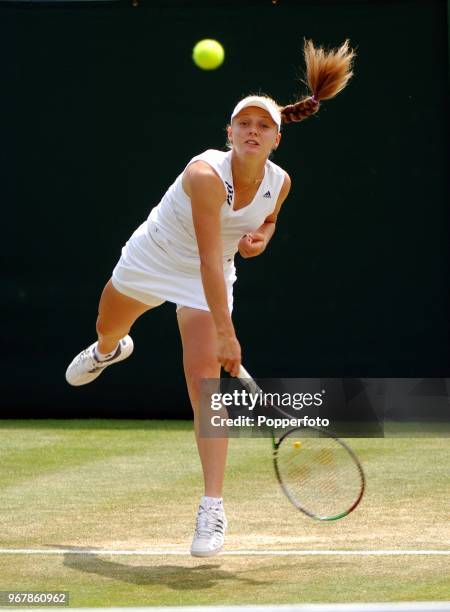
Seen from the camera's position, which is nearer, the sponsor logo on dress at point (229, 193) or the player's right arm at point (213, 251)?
the player's right arm at point (213, 251)

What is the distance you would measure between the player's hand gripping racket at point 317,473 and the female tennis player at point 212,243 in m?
0.23

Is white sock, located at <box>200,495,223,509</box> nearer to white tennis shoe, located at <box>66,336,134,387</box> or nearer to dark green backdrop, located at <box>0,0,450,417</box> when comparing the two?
white tennis shoe, located at <box>66,336,134,387</box>

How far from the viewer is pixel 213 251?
361 cm

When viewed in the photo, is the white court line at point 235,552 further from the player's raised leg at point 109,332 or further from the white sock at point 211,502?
the player's raised leg at point 109,332

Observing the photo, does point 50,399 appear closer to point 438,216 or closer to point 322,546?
point 438,216

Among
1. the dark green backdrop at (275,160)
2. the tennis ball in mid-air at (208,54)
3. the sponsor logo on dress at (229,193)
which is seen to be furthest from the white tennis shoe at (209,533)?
the tennis ball in mid-air at (208,54)

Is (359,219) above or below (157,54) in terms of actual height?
below

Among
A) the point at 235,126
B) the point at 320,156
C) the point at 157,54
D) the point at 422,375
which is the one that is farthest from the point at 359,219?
the point at 235,126

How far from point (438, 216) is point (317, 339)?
41.3 inches

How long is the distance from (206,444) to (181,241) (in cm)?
71

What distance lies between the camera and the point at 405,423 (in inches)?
293

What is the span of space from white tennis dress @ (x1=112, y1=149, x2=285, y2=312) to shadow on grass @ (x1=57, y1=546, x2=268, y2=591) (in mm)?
833

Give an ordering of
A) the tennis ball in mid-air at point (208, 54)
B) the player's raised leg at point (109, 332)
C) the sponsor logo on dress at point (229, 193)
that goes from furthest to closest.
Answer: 1. the tennis ball in mid-air at point (208, 54)
2. the player's raised leg at point (109, 332)
3. the sponsor logo on dress at point (229, 193)

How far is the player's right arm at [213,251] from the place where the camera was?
3557mm
